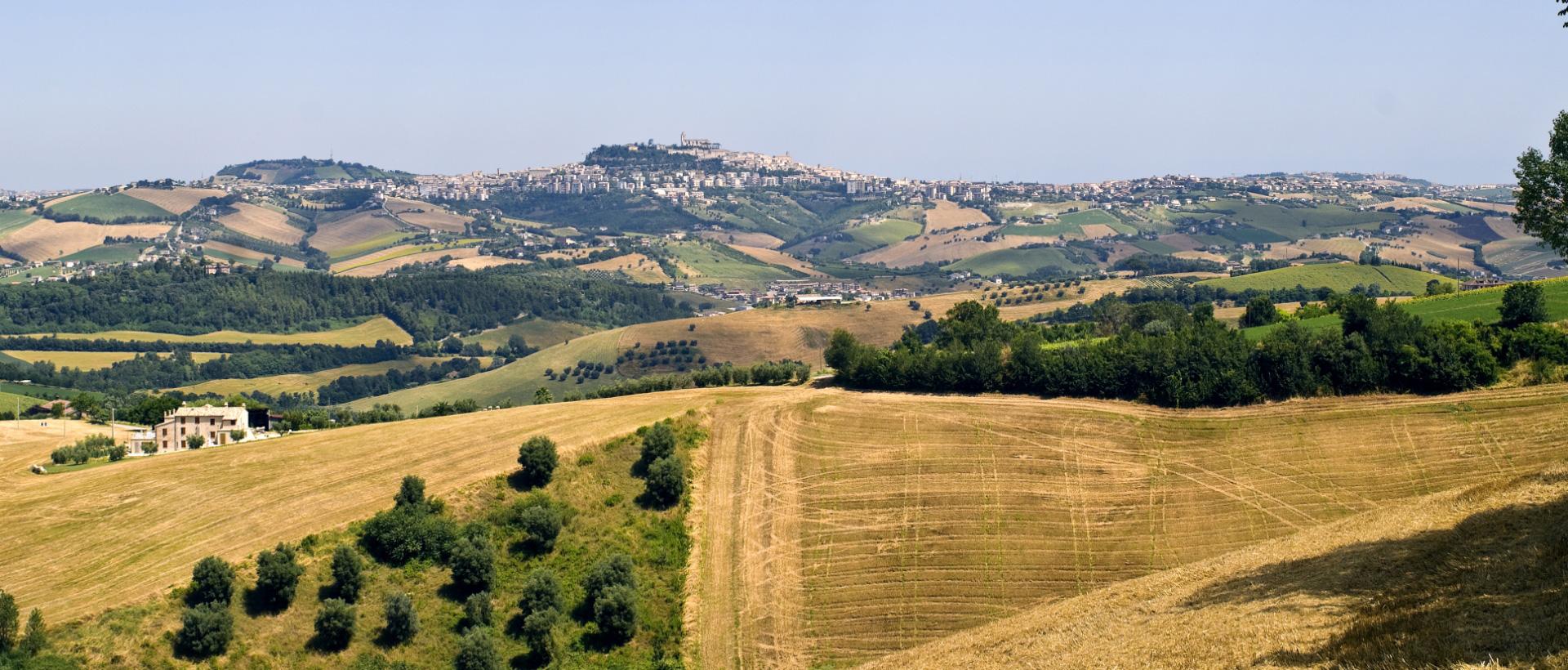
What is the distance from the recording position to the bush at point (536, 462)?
276 ft

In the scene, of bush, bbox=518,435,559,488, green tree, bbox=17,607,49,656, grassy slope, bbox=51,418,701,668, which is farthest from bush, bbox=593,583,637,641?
green tree, bbox=17,607,49,656

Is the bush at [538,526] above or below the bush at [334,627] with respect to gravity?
above

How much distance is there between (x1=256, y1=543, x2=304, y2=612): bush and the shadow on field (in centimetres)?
4840

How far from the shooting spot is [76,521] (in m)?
76.8

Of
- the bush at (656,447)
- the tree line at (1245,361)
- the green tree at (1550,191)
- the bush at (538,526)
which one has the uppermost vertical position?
the green tree at (1550,191)

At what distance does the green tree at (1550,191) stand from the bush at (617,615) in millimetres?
47320

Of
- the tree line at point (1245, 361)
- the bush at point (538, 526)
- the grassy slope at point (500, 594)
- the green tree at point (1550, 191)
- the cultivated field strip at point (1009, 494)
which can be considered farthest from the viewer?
the tree line at point (1245, 361)

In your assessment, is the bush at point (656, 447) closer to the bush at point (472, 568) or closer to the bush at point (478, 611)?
the bush at point (472, 568)

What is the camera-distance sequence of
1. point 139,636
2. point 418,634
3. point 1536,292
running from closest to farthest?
point 139,636 < point 418,634 < point 1536,292

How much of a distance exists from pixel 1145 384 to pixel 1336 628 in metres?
65.1

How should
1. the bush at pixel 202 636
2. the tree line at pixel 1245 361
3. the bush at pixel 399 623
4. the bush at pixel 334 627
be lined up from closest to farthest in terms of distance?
the bush at pixel 202 636 → the bush at pixel 334 627 → the bush at pixel 399 623 → the tree line at pixel 1245 361

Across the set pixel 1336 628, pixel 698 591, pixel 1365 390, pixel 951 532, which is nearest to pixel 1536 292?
pixel 1365 390

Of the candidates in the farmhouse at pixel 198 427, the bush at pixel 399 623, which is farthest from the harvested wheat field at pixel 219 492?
the bush at pixel 399 623

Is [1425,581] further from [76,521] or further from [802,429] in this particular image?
[76,521]
